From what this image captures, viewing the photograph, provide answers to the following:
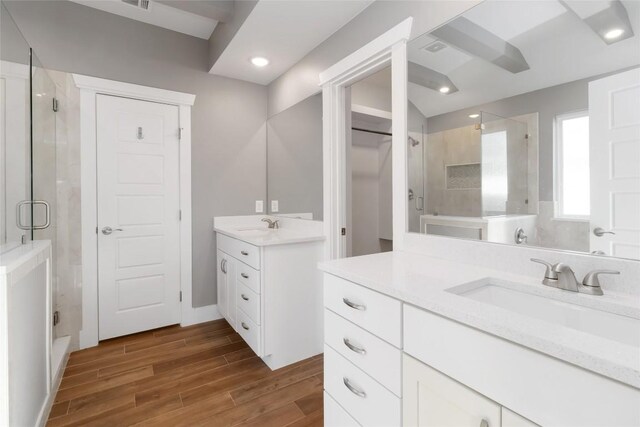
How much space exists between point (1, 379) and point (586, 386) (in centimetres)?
179

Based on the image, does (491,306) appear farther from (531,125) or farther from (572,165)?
(531,125)

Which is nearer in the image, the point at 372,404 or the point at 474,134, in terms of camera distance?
the point at 372,404

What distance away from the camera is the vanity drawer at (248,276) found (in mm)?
2049

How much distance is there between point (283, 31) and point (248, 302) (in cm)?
197

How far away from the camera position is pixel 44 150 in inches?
84.6

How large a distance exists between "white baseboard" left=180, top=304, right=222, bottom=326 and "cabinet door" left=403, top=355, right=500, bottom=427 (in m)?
2.39

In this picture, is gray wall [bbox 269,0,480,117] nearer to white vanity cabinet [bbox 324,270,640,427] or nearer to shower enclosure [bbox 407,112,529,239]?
shower enclosure [bbox 407,112,529,239]

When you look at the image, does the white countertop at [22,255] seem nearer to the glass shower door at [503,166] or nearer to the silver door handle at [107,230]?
the silver door handle at [107,230]

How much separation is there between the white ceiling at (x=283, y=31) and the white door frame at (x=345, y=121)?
272 millimetres

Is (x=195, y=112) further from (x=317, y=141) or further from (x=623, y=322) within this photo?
(x=623, y=322)

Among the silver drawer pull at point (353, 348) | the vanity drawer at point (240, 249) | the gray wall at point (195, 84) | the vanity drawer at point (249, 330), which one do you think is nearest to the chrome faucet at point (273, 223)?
the gray wall at point (195, 84)

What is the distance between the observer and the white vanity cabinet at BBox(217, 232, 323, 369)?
2035 millimetres

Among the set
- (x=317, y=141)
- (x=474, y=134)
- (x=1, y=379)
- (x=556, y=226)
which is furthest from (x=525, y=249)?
(x=1, y=379)

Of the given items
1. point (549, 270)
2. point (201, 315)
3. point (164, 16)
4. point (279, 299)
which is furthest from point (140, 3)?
point (549, 270)
